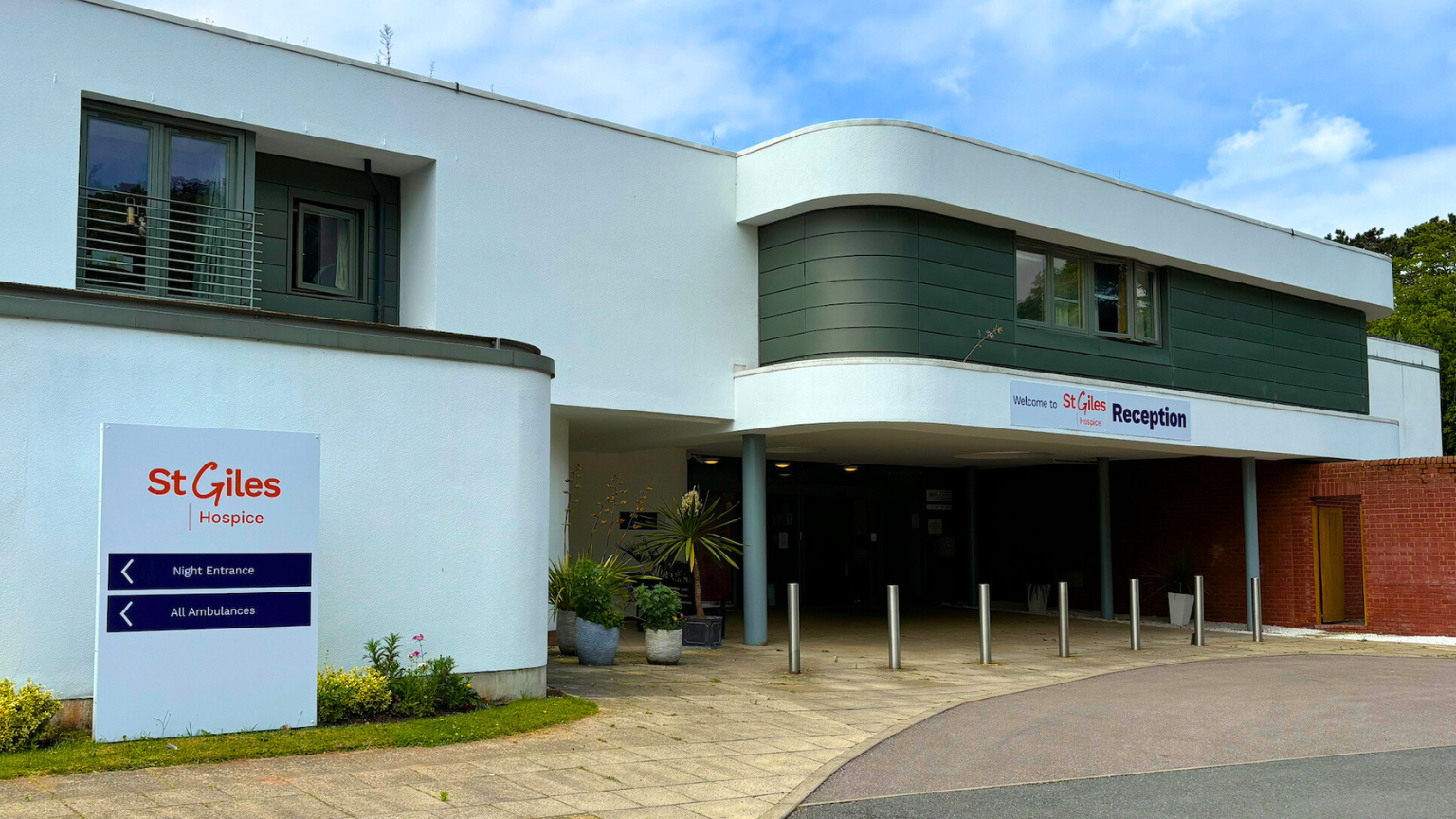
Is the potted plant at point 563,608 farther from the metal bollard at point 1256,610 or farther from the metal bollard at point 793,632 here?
the metal bollard at point 1256,610

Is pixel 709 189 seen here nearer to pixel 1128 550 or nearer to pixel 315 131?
pixel 315 131

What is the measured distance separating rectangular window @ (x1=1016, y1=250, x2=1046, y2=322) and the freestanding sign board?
11.4 meters

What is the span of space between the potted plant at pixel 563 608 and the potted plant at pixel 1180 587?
12125 mm

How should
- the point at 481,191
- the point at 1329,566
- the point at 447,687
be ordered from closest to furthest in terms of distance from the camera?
the point at 447,687
the point at 481,191
the point at 1329,566

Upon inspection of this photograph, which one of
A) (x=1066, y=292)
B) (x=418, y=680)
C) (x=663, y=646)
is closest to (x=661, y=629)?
(x=663, y=646)

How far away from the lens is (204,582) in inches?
318

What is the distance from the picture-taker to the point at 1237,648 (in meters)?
17.3

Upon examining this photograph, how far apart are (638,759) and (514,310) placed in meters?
7.33

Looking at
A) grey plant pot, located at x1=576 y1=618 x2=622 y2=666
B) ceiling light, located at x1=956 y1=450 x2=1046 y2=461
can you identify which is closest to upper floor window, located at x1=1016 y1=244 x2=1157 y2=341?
ceiling light, located at x1=956 y1=450 x2=1046 y2=461

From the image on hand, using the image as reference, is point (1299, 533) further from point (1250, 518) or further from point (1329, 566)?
point (1250, 518)

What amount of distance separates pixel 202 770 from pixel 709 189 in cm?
1073

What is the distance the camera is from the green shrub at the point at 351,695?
8.55 meters

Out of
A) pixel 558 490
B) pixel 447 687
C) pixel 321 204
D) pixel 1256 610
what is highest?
pixel 321 204

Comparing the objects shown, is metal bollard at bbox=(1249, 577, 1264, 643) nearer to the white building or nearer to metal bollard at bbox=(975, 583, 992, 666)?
the white building
